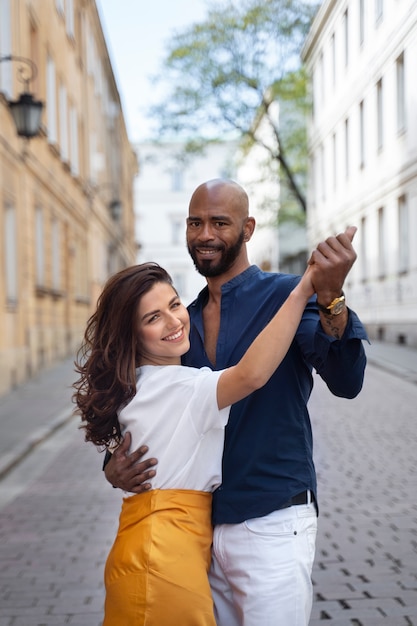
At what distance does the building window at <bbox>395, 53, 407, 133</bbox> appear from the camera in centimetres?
2098

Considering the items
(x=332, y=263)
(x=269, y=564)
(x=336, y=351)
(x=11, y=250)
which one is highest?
(x=11, y=250)

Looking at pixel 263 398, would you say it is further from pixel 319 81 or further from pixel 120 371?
pixel 319 81

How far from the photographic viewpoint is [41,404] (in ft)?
42.8

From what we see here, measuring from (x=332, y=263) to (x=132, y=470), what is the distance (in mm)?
753

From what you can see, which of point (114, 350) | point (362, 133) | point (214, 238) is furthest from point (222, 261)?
point (362, 133)

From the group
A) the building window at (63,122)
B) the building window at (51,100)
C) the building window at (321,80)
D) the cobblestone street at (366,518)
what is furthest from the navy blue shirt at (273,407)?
the building window at (321,80)

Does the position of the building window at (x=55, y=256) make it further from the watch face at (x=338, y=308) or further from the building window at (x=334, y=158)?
the watch face at (x=338, y=308)

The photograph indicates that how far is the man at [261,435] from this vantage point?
7.56 ft

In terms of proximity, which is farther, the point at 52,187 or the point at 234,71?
the point at 234,71

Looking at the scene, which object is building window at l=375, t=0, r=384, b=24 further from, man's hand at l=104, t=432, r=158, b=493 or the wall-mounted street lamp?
man's hand at l=104, t=432, r=158, b=493

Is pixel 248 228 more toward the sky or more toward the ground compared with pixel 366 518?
more toward the sky

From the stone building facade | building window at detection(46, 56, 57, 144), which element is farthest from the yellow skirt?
building window at detection(46, 56, 57, 144)

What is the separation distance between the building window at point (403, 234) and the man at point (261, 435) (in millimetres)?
20021

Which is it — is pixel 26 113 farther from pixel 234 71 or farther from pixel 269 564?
pixel 234 71
